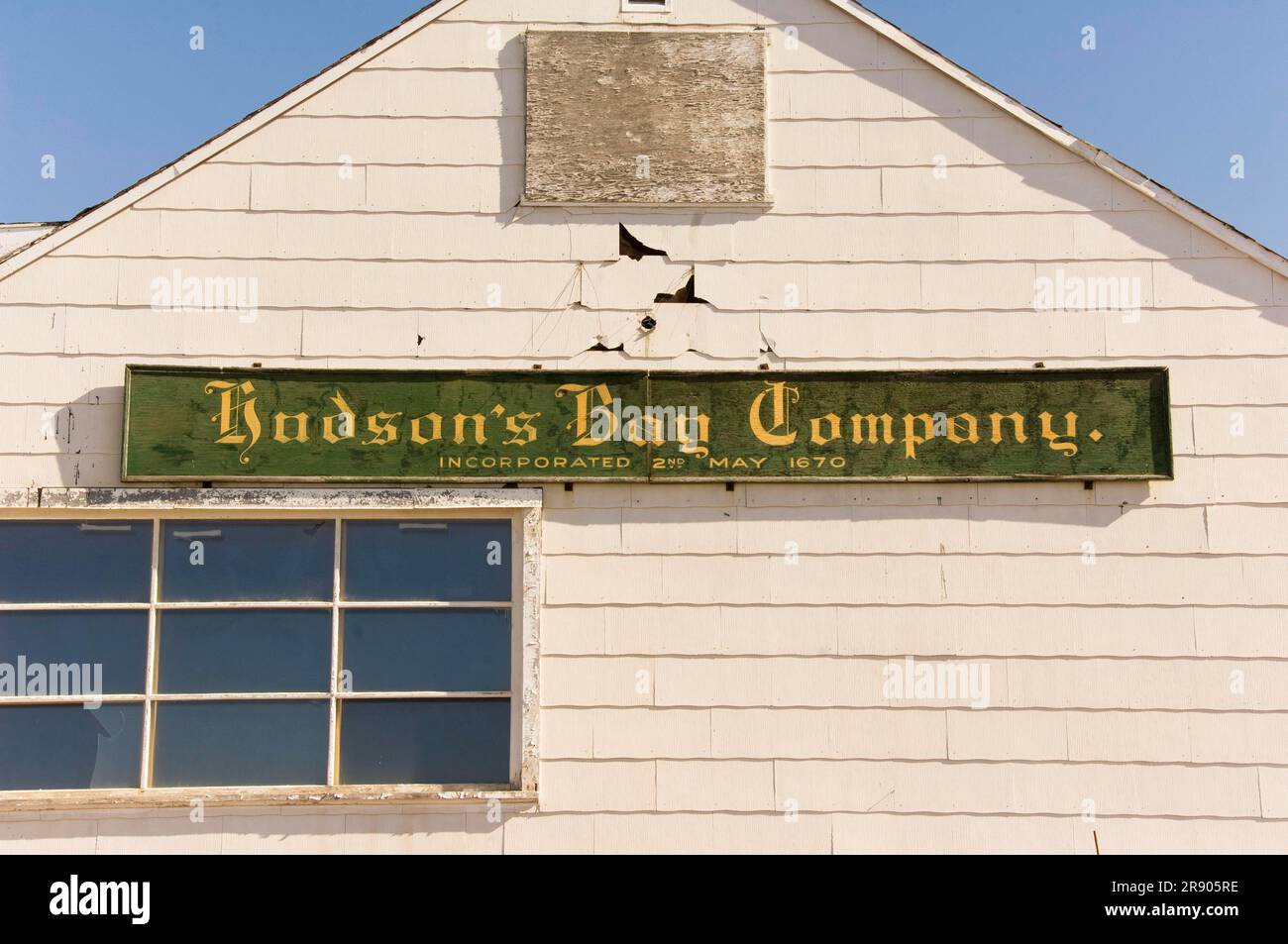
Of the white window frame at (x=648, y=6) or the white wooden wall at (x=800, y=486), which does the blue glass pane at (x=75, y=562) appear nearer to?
the white wooden wall at (x=800, y=486)

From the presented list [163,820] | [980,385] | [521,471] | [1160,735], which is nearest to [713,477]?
[521,471]

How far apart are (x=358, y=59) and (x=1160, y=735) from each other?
6282 mm

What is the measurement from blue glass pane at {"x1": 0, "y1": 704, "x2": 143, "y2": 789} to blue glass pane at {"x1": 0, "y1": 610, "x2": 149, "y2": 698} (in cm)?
12

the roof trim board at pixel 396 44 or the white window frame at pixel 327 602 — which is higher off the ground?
the roof trim board at pixel 396 44

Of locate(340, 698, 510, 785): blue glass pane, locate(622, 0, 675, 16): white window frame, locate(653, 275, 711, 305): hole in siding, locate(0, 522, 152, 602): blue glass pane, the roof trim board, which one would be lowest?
locate(340, 698, 510, 785): blue glass pane

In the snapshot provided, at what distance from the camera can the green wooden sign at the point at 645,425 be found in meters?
7.57

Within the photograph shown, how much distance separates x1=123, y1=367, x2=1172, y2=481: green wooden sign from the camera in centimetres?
757

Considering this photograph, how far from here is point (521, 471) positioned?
7559 mm

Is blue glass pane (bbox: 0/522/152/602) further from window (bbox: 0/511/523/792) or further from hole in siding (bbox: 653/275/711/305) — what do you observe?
hole in siding (bbox: 653/275/711/305)

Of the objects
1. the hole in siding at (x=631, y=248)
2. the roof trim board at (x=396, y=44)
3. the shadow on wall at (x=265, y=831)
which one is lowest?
the shadow on wall at (x=265, y=831)

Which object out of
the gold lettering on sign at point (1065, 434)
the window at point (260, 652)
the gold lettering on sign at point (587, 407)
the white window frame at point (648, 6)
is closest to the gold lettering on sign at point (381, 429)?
the window at point (260, 652)

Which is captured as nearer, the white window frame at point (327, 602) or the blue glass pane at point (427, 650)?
the white window frame at point (327, 602)

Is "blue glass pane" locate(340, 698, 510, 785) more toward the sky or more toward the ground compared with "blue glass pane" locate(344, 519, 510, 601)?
more toward the ground

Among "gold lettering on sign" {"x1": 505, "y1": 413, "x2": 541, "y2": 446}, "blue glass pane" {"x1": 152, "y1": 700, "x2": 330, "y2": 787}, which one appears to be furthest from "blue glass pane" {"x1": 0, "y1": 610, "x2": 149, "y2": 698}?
"gold lettering on sign" {"x1": 505, "y1": 413, "x2": 541, "y2": 446}
